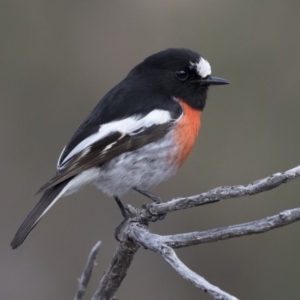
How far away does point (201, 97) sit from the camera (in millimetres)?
4707

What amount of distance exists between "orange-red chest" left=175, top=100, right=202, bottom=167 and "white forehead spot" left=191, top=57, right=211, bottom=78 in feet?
0.74

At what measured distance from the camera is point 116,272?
135 inches

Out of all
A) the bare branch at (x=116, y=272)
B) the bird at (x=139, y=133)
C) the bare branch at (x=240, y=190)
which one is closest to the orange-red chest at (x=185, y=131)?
the bird at (x=139, y=133)

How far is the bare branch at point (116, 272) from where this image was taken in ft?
11.2

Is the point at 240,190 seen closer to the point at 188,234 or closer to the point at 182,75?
the point at 188,234

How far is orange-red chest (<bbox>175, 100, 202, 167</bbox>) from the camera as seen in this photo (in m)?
4.39

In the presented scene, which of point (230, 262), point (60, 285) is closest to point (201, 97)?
point (230, 262)

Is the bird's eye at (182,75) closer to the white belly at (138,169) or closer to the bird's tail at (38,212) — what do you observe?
the white belly at (138,169)

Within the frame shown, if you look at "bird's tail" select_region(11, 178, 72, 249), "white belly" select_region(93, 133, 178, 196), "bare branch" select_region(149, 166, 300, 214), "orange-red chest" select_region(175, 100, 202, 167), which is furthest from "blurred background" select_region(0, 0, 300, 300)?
"bare branch" select_region(149, 166, 300, 214)

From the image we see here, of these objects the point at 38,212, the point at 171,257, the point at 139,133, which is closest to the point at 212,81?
the point at 139,133

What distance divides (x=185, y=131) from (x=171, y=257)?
5.60ft

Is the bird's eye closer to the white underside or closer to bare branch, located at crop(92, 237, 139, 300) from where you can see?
the white underside

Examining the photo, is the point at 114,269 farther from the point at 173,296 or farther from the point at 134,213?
the point at 173,296

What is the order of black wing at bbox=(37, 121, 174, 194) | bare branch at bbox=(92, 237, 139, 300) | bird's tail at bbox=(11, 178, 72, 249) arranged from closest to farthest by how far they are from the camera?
1. bare branch at bbox=(92, 237, 139, 300)
2. bird's tail at bbox=(11, 178, 72, 249)
3. black wing at bbox=(37, 121, 174, 194)
